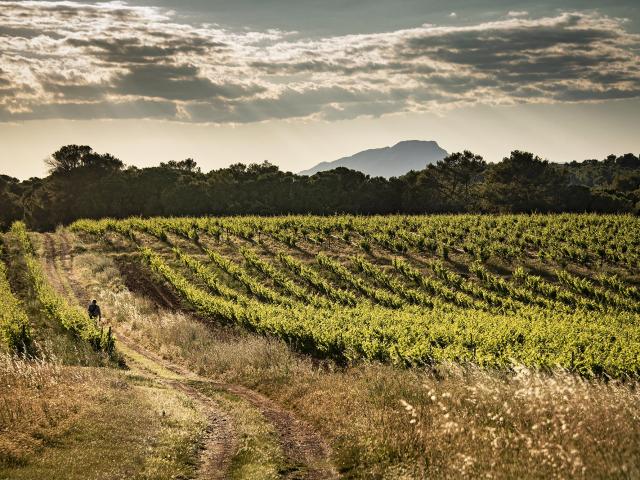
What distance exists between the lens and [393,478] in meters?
11.1

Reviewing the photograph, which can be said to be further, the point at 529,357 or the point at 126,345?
the point at 126,345

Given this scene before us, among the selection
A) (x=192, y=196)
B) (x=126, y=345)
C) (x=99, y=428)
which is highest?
(x=192, y=196)

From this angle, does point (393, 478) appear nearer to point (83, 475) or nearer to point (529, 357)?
point (83, 475)

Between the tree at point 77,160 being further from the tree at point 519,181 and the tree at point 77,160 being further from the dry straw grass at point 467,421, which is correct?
the dry straw grass at point 467,421

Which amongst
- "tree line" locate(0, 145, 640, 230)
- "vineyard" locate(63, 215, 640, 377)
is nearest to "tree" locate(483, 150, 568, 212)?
"tree line" locate(0, 145, 640, 230)

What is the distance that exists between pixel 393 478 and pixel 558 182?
86607mm

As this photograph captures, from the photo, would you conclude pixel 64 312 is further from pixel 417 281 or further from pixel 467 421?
pixel 467 421

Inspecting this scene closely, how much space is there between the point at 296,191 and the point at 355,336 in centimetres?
7444

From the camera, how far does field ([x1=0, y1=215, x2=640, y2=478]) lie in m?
11.3

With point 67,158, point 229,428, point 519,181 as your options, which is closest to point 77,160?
point 67,158

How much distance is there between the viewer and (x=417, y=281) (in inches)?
1726

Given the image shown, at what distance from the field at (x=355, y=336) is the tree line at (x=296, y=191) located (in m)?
29.1

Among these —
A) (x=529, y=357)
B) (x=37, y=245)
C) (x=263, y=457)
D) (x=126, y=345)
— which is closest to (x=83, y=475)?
(x=263, y=457)

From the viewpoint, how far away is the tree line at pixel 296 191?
91500mm
